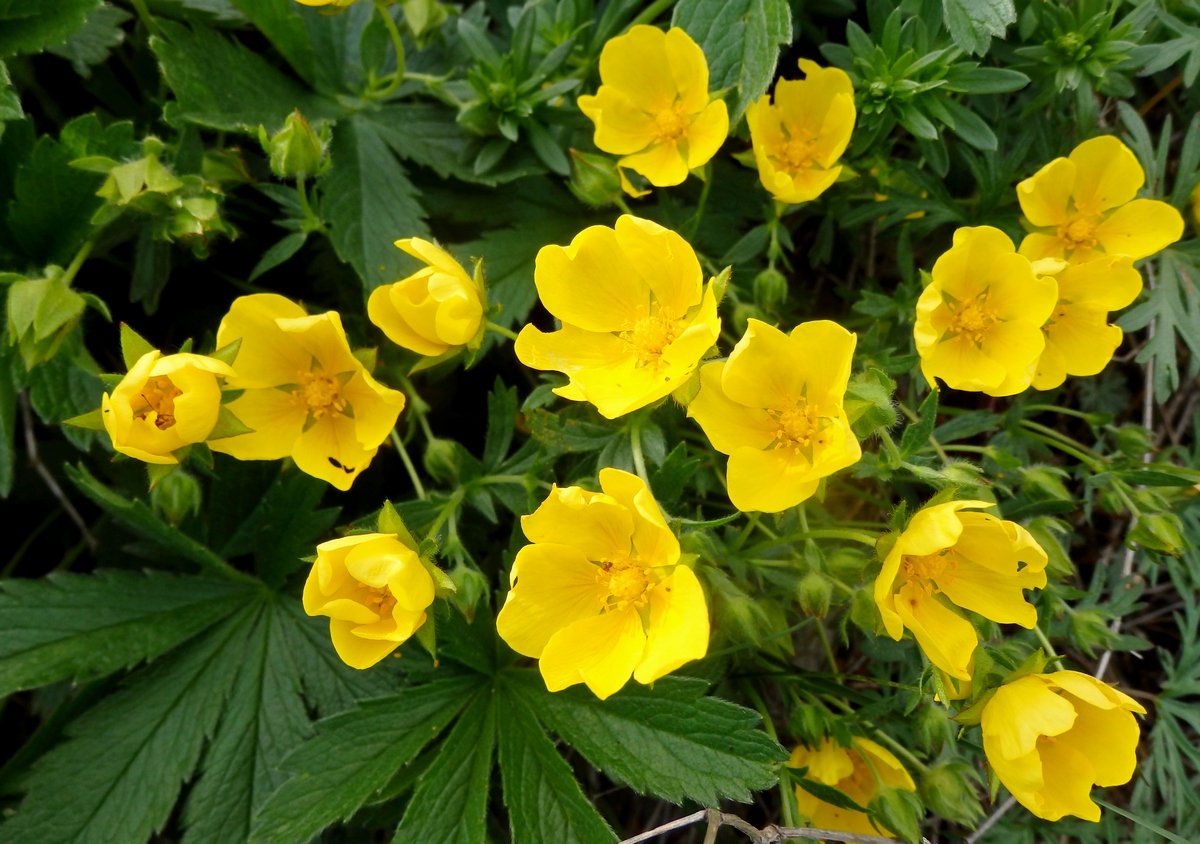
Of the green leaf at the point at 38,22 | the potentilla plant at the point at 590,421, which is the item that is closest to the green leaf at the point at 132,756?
the potentilla plant at the point at 590,421

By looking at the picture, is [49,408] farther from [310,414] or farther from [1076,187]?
[1076,187]

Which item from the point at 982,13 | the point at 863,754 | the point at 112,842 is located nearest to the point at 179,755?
the point at 112,842

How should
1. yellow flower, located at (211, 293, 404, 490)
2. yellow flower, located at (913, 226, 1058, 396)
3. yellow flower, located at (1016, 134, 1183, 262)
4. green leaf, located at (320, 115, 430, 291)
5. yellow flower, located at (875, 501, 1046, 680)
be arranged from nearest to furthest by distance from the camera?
yellow flower, located at (875, 501, 1046, 680) → yellow flower, located at (913, 226, 1058, 396) → yellow flower, located at (211, 293, 404, 490) → yellow flower, located at (1016, 134, 1183, 262) → green leaf, located at (320, 115, 430, 291)

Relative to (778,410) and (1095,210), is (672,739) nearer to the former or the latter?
(778,410)

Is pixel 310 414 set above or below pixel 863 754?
above

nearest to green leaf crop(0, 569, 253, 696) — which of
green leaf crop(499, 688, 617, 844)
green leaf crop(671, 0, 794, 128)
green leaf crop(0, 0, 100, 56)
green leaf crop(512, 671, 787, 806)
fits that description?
green leaf crop(499, 688, 617, 844)

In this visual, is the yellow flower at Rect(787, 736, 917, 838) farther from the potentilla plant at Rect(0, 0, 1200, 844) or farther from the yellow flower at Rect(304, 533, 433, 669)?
the yellow flower at Rect(304, 533, 433, 669)

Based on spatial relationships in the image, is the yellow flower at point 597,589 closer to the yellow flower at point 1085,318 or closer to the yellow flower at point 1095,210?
the yellow flower at point 1085,318
